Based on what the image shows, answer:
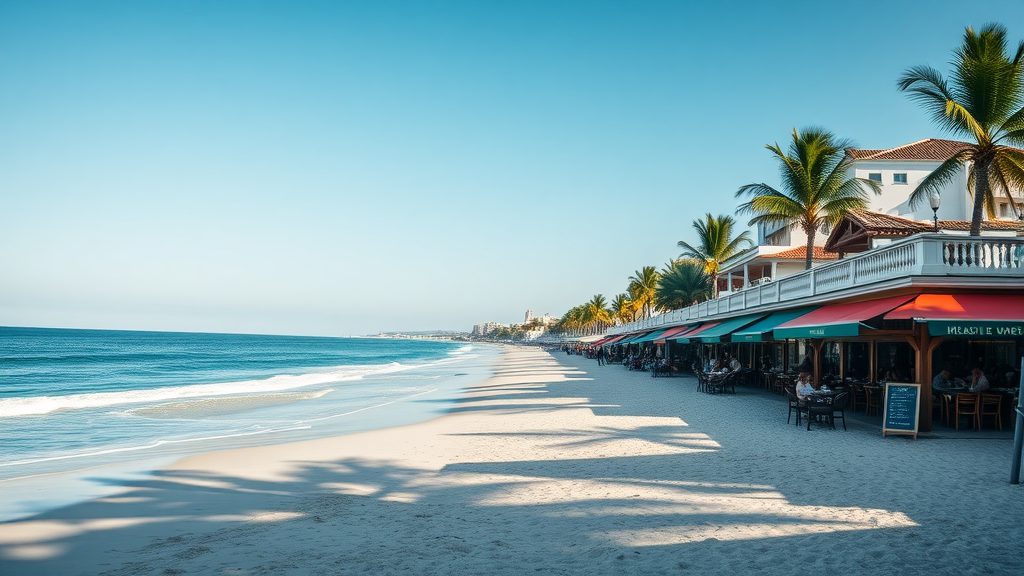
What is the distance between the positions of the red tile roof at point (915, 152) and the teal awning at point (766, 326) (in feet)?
58.6

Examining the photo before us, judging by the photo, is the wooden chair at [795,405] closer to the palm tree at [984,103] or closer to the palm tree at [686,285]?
the palm tree at [984,103]

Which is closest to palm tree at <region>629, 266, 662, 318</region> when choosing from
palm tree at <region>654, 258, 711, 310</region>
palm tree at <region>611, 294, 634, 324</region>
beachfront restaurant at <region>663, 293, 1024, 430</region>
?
palm tree at <region>611, 294, 634, 324</region>

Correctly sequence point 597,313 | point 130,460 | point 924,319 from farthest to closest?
point 597,313
point 130,460
point 924,319

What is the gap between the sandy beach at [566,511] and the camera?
555 cm

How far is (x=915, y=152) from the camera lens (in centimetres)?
3219

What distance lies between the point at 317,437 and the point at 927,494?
11.3 metres

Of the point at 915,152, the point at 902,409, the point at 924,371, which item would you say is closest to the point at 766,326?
the point at 924,371

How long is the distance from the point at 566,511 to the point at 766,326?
449 inches

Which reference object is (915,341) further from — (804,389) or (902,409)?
(804,389)

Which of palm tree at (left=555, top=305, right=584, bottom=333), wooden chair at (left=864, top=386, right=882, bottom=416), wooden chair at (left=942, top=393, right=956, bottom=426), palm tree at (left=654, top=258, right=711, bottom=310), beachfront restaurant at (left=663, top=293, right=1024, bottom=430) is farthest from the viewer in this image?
palm tree at (left=555, top=305, right=584, bottom=333)

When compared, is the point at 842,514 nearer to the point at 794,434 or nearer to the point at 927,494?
the point at 927,494

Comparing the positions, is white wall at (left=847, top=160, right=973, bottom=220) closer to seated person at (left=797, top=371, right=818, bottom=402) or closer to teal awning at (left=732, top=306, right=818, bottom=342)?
teal awning at (left=732, top=306, right=818, bottom=342)

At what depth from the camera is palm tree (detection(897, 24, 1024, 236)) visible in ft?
44.1

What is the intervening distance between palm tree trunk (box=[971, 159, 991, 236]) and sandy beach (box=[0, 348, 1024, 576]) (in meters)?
5.09
